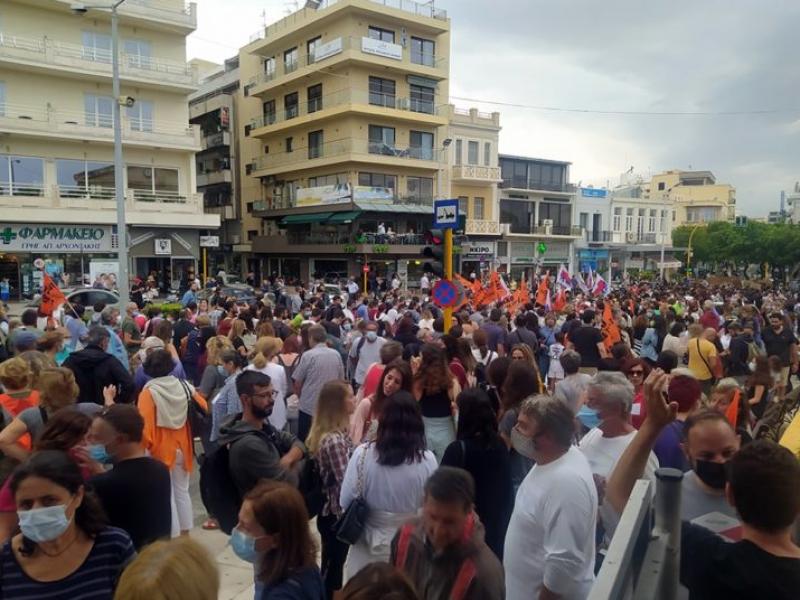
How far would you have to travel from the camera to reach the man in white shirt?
262 centimetres

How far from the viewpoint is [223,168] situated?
42.8 meters

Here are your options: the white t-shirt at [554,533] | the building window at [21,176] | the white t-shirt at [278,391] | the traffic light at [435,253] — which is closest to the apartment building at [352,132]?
the building window at [21,176]

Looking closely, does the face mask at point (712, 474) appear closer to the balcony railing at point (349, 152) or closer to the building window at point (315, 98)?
the balcony railing at point (349, 152)

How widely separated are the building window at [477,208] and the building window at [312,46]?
14.2 metres

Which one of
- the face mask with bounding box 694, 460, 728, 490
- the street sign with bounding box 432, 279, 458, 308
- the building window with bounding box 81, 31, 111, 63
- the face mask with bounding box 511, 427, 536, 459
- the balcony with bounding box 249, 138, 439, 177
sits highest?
the building window with bounding box 81, 31, 111, 63

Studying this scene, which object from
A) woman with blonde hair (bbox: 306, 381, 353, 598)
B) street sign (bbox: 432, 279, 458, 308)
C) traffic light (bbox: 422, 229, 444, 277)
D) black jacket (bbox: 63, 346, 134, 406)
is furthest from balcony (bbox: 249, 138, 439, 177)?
woman with blonde hair (bbox: 306, 381, 353, 598)

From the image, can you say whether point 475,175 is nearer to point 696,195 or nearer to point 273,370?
point 273,370

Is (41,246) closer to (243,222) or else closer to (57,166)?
(57,166)

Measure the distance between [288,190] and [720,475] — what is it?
38008 millimetres

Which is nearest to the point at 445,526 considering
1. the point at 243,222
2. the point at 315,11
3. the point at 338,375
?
the point at 338,375

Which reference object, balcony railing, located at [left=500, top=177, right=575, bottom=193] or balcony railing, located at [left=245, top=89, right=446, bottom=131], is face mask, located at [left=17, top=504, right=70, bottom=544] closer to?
balcony railing, located at [left=245, top=89, right=446, bottom=131]

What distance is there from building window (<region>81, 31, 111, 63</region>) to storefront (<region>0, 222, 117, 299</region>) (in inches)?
320

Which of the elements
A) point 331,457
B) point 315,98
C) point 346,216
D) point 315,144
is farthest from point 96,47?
point 331,457

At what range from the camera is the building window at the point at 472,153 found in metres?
40.2
